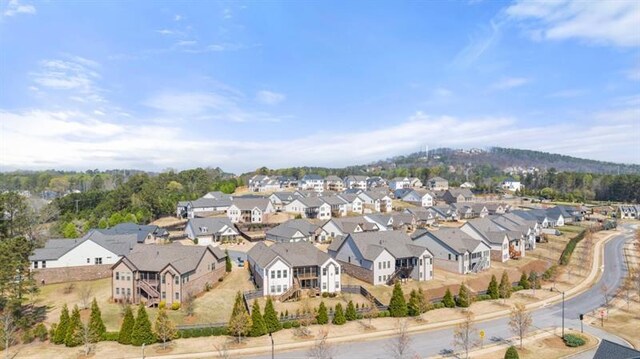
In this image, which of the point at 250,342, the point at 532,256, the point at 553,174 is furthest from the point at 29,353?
the point at 553,174

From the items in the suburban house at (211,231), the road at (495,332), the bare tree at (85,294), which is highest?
the suburban house at (211,231)

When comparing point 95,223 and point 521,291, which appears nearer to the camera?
point 521,291

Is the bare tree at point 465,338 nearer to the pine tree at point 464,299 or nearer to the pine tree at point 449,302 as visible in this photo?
the pine tree at point 449,302

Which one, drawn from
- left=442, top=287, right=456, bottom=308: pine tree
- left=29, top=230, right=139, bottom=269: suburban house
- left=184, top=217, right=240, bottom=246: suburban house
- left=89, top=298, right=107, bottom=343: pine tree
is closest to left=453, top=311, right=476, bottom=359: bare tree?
left=442, top=287, right=456, bottom=308: pine tree

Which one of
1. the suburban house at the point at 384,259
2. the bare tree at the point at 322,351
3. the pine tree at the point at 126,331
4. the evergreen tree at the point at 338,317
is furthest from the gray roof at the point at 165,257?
the suburban house at the point at 384,259

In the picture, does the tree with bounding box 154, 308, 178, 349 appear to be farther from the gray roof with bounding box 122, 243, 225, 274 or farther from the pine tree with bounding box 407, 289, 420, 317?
the pine tree with bounding box 407, 289, 420, 317

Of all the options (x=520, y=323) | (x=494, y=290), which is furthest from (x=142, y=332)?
(x=494, y=290)

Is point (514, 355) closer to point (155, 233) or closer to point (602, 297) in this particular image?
point (602, 297)
